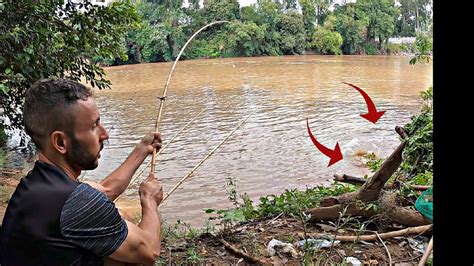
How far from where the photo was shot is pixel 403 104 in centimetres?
1373

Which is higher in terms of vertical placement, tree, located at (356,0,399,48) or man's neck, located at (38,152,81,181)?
tree, located at (356,0,399,48)

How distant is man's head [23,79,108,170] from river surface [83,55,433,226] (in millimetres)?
4167

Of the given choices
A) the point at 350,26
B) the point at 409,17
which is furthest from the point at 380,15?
the point at 409,17

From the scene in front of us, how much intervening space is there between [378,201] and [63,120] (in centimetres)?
231

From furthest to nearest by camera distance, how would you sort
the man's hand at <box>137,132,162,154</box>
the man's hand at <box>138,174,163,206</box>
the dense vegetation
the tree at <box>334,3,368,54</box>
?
the tree at <box>334,3,368,54</box> → the dense vegetation → the man's hand at <box>137,132,162,154</box> → the man's hand at <box>138,174,163,206</box>

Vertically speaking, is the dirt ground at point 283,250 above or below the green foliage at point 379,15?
below

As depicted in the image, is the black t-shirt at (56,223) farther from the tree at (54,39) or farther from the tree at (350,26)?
the tree at (350,26)

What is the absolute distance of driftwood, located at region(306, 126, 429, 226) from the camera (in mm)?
3078

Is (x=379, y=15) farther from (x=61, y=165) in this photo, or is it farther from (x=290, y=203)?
(x=61, y=165)

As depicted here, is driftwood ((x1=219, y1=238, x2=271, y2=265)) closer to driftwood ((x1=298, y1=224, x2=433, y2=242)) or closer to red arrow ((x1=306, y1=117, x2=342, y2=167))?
driftwood ((x1=298, y1=224, x2=433, y2=242))

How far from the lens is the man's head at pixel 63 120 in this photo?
4.93ft

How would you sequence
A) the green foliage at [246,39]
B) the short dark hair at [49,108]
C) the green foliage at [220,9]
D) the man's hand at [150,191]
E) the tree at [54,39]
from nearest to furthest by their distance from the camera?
the short dark hair at [49,108]
the man's hand at [150,191]
the tree at [54,39]
the green foliage at [220,9]
the green foliage at [246,39]

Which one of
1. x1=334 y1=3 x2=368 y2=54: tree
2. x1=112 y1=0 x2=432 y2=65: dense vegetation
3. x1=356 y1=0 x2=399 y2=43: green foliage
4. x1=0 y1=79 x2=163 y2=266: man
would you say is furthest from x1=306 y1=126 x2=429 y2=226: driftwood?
x1=356 y1=0 x2=399 y2=43: green foliage

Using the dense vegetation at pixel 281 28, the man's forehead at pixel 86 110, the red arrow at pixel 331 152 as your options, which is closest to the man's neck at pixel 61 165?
the man's forehead at pixel 86 110
